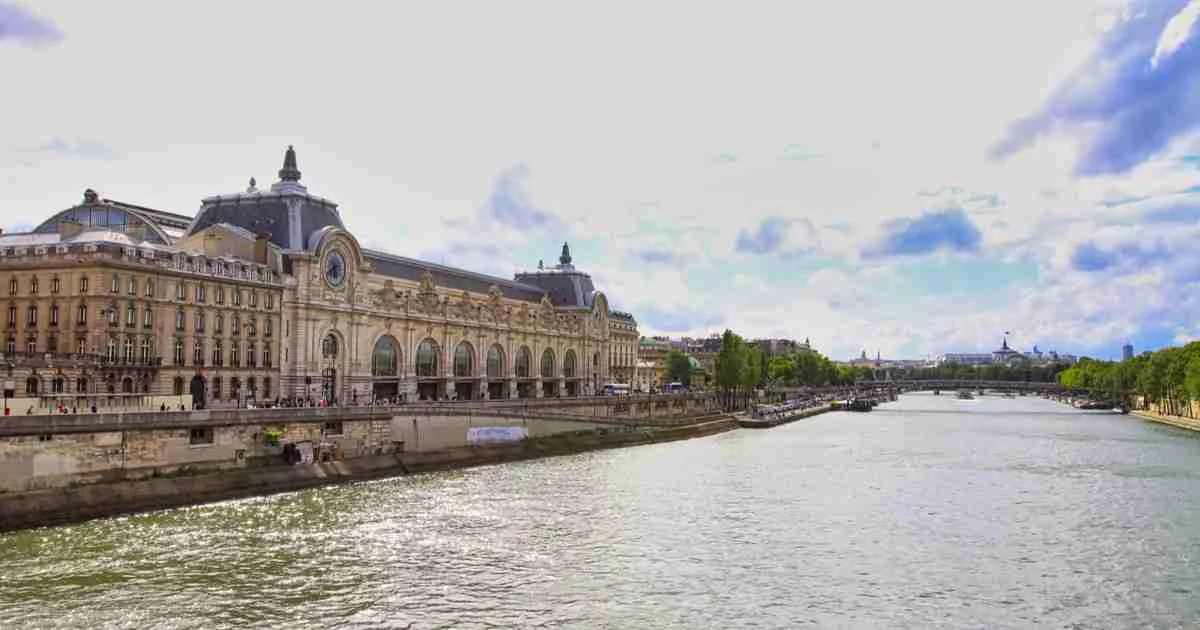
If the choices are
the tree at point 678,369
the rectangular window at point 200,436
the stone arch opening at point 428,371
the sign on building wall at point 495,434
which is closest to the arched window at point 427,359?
the stone arch opening at point 428,371

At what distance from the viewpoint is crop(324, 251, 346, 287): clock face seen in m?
83.8

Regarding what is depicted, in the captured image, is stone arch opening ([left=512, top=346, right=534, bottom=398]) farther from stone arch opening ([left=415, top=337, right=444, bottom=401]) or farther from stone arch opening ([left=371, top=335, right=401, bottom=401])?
stone arch opening ([left=371, top=335, right=401, bottom=401])

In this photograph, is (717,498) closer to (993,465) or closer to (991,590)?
(991,590)

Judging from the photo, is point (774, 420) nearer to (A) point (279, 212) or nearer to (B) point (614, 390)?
(B) point (614, 390)

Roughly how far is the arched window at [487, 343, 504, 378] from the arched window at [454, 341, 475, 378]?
136 inches

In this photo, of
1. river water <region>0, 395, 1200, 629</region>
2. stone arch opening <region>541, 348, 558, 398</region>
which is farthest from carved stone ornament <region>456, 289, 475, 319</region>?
river water <region>0, 395, 1200, 629</region>

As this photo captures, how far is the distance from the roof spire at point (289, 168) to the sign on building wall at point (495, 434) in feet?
95.8

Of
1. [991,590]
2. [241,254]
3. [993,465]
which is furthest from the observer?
[241,254]

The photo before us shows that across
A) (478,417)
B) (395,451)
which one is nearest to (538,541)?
(395,451)

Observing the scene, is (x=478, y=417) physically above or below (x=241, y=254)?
below

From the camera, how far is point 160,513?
149ft

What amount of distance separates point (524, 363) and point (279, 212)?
132 feet

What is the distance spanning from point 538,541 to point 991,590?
54.5 feet

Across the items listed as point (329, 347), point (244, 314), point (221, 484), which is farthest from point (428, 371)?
point (221, 484)
